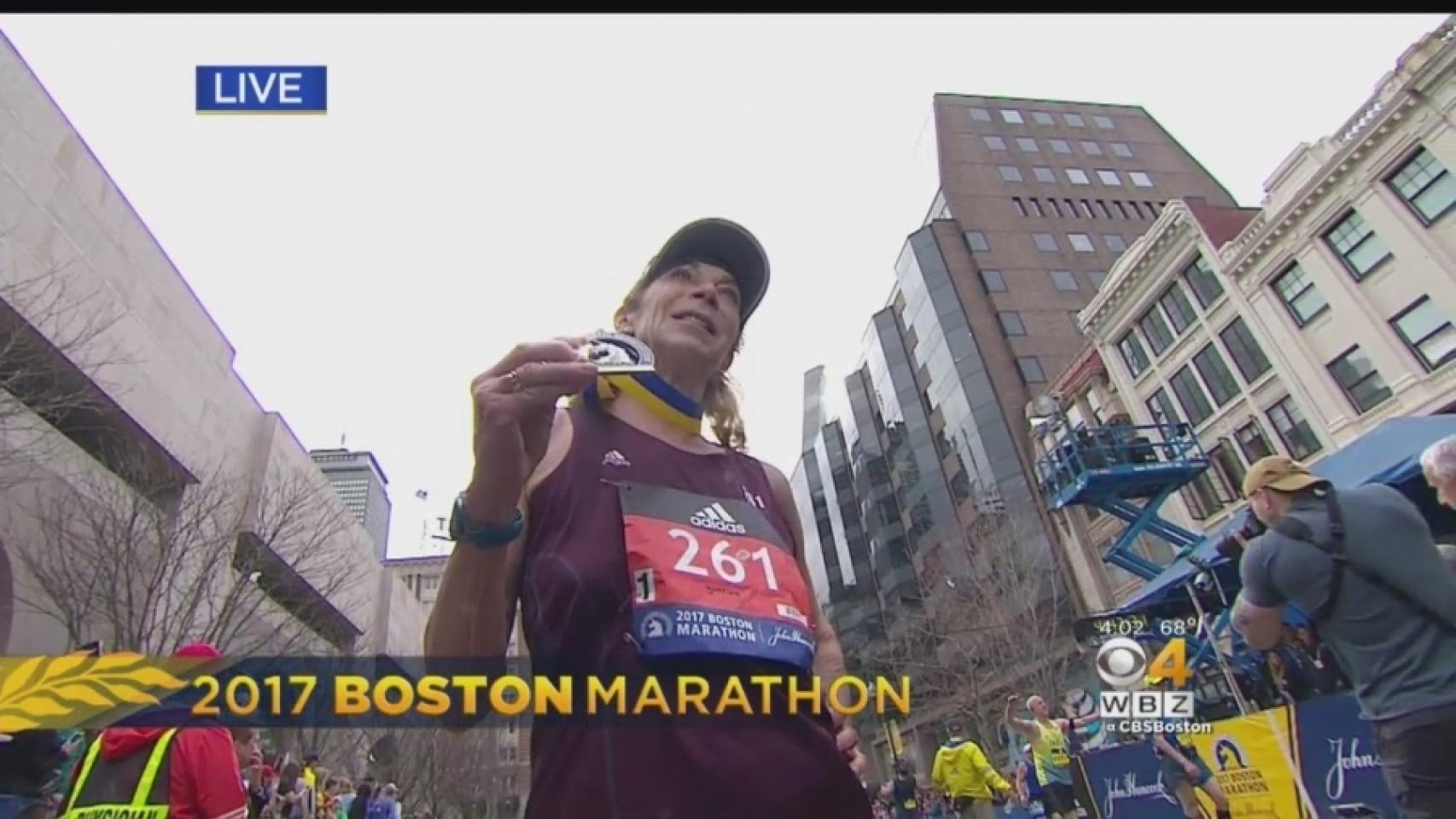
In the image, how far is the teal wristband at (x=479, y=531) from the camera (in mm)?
977

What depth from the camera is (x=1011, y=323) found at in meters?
32.1

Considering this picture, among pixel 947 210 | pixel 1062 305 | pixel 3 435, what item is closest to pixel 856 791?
pixel 3 435

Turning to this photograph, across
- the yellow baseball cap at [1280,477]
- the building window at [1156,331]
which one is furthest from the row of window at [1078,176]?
the yellow baseball cap at [1280,477]

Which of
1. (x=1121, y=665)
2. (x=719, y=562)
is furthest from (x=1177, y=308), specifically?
(x=719, y=562)

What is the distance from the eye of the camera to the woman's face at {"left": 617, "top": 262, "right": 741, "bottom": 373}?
1476mm

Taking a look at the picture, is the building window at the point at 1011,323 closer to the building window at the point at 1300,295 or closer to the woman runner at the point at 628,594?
the building window at the point at 1300,295

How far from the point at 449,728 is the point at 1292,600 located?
2.10m

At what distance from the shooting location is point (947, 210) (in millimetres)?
35938

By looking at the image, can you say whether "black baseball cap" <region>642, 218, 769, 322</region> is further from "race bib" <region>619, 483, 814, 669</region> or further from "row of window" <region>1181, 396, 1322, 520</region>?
"row of window" <region>1181, 396, 1322, 520</region>

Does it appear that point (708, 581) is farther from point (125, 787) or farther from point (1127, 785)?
point (1127, 785)

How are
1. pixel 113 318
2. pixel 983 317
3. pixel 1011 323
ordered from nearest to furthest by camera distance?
pixel 113 318, pixel 1011 323, pixel 983 317

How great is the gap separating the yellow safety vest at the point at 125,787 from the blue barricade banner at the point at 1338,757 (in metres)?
5.49

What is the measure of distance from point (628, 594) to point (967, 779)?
8.85 m

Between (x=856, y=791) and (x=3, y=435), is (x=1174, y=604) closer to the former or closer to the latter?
(x=856, y=791)
